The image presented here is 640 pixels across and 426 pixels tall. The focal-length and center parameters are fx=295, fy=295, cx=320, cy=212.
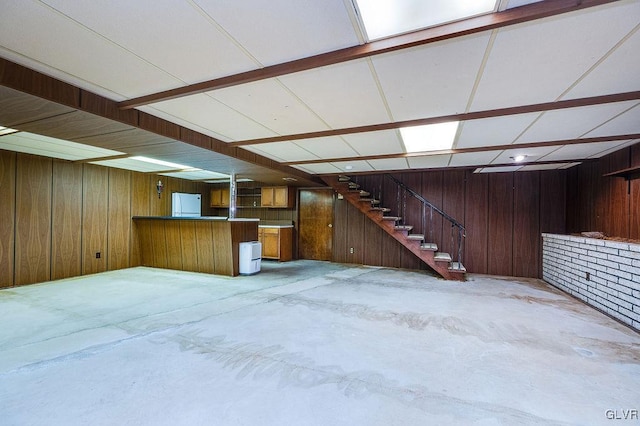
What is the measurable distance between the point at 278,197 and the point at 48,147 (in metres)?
4.92

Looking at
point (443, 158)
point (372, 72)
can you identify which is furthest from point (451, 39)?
point (443, 158)

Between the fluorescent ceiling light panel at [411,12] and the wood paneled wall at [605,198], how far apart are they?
4.22 meters

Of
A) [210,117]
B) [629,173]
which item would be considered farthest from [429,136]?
[629,173]

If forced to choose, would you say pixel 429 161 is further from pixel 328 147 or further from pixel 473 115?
pixel 473 115

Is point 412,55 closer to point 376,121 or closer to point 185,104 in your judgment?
point 376,121

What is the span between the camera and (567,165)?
226 inches

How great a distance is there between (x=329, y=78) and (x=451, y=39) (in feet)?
3.02

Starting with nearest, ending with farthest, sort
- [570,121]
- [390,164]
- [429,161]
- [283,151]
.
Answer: [570,121]
[283,151]
[429,161]
[390,164]

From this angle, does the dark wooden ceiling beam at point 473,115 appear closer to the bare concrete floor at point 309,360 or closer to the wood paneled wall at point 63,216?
the bare concrete floor at point 309,360

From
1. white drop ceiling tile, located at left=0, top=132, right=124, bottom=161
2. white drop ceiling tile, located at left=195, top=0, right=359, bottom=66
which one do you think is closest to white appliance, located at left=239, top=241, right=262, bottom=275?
white drop ceiling tile, located at left=0, top=132, right=124, bottom=161

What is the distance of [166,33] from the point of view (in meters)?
1.82

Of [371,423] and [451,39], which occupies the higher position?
[451,39]

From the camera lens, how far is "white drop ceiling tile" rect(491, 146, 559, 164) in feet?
14.9

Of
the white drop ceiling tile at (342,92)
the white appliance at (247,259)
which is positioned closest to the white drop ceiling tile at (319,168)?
the white appliance at (247,259)
